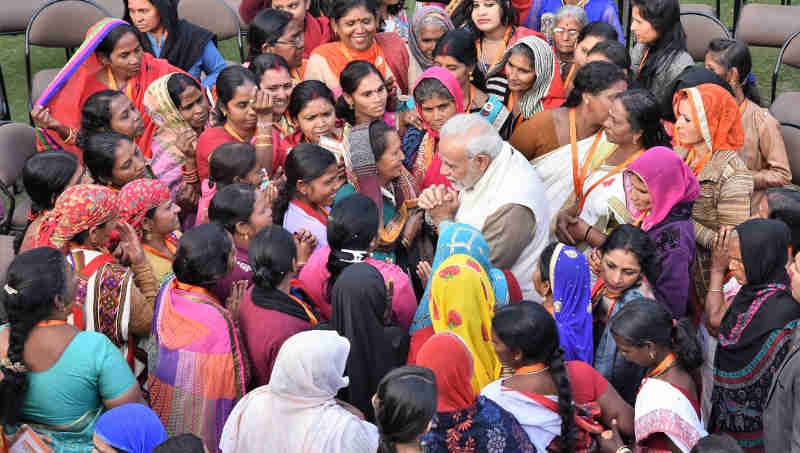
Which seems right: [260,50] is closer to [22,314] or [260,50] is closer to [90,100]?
[90,100]

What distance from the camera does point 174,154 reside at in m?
4.25

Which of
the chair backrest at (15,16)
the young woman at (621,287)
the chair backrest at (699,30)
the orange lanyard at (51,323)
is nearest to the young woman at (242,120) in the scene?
the orange lanyard at (51,323)

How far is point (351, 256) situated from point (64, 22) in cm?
407

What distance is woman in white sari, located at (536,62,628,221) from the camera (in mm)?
3699

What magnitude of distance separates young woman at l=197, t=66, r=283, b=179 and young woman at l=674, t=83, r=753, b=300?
6.81 feet

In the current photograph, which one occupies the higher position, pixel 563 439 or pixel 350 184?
pixel 350 184

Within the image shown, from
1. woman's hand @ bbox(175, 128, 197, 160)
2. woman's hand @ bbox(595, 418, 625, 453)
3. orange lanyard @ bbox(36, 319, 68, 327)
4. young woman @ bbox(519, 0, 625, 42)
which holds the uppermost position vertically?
young woman @ bbox(519, 0, 625, 42)

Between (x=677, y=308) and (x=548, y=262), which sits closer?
(x=548, y=262)

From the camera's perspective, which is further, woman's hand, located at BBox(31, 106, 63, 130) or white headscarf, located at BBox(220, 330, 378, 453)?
woman's hand, located at BBox(31, 106, 63, 130)

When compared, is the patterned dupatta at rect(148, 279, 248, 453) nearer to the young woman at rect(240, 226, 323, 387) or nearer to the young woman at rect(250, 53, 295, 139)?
the young woman at rect(240, 226, 323, 387)

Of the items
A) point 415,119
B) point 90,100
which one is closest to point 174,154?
point 90,100

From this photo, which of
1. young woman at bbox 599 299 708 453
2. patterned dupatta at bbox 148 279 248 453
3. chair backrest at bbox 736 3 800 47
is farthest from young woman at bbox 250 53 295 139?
chair backrest at bbox 736 3 800 47

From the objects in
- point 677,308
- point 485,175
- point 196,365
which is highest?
point 485,175

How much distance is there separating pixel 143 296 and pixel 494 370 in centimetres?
139
